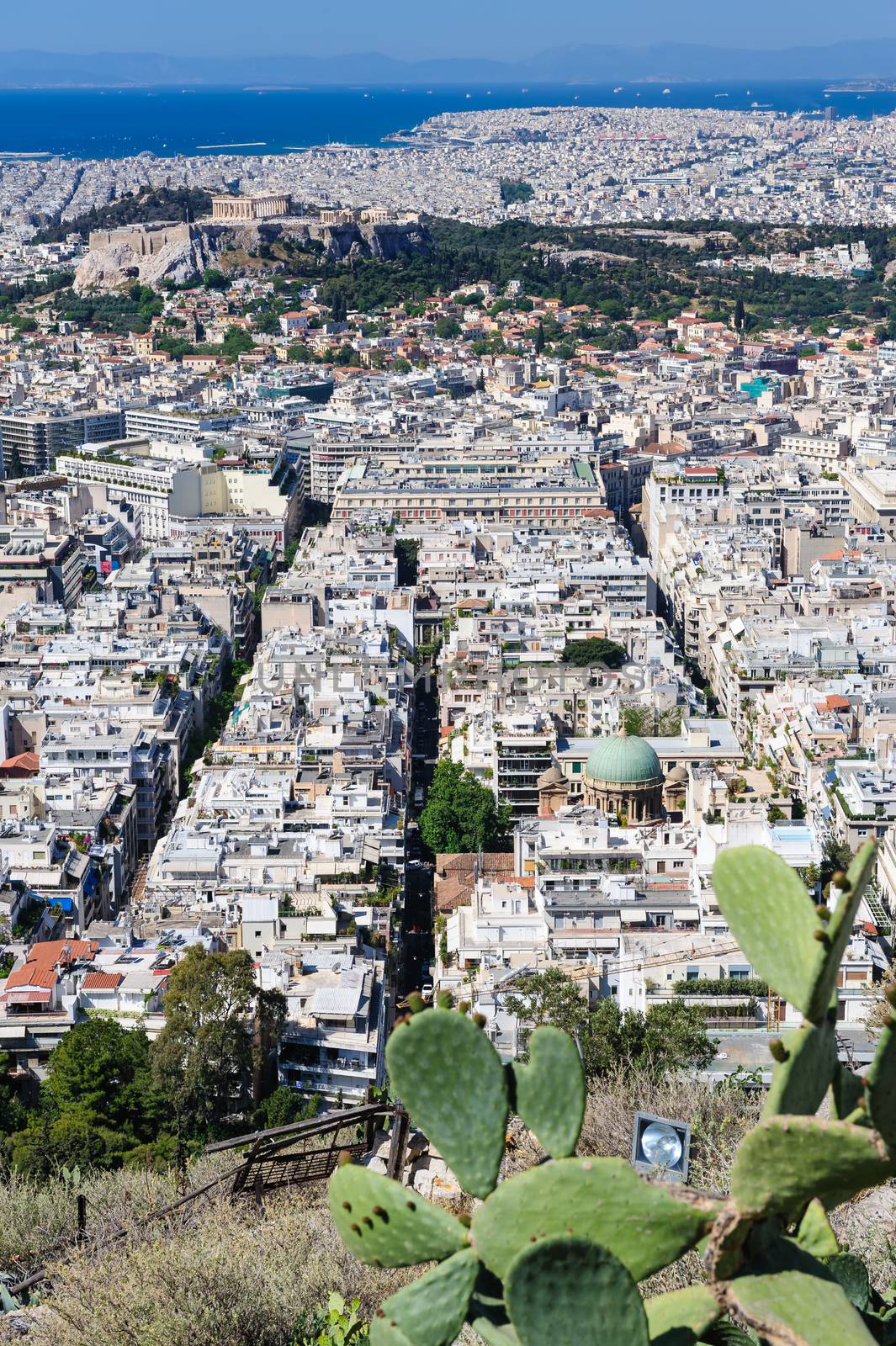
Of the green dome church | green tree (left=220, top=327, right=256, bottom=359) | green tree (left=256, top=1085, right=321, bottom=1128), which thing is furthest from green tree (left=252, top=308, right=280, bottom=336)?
green tree (left=256, top=1085, right=321, bottom=1128)

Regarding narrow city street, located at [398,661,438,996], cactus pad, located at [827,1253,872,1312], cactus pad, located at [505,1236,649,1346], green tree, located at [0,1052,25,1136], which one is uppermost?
cactus pad, located at [505,1236,649,1346]

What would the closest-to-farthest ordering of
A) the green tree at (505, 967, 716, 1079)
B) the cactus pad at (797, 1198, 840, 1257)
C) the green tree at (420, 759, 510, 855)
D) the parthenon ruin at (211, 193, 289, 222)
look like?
the cactus pad at (797, 1198, 840, 1257)
the green tree at (505, 967, 716, 1079)
the green tree at (420, 759, 510, 855)
the parthenon ruin at (211, 193, 289, 222)

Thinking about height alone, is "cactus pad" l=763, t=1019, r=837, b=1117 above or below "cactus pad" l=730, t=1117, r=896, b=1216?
above

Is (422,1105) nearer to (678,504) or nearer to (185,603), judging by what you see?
(185,603)

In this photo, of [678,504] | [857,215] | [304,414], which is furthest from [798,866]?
[857,215]

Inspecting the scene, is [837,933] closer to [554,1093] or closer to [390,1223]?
[554,1093]

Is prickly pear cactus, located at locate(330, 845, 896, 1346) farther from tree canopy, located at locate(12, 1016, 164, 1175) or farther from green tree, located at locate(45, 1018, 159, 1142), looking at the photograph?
green tree, located at locate(45, 1018, 159, 1142)
